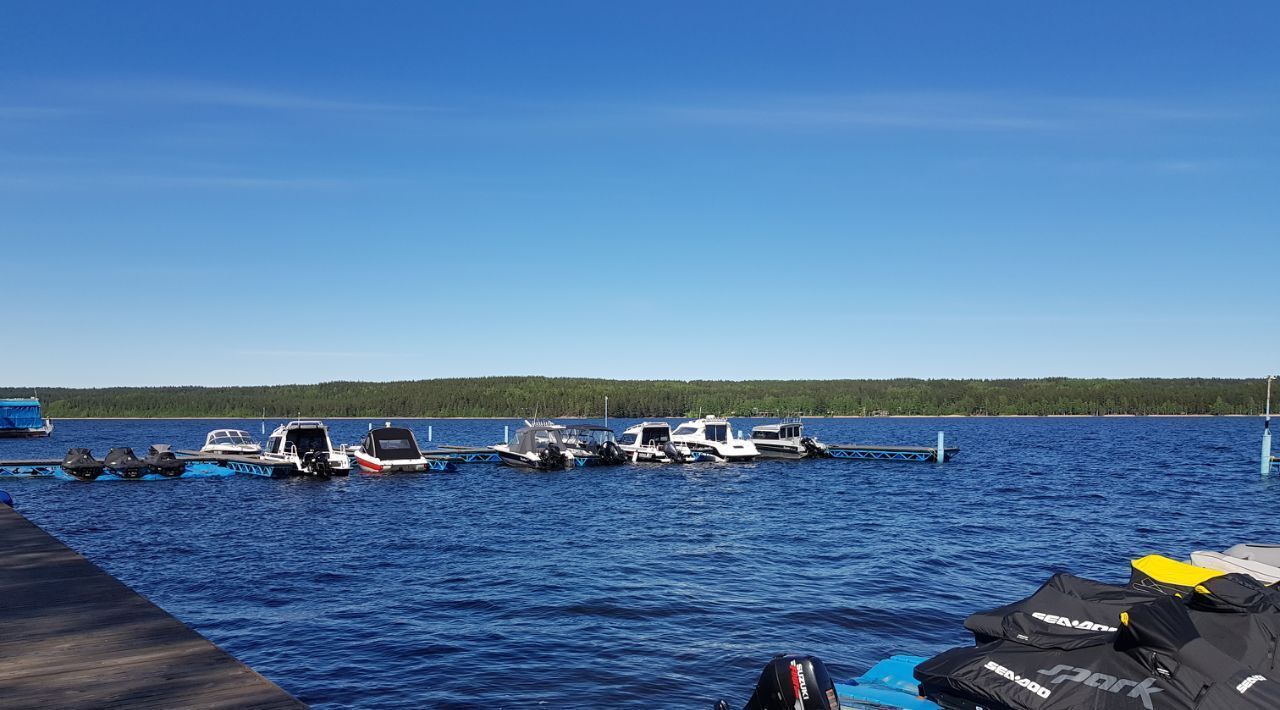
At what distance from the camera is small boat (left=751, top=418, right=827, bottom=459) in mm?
67812

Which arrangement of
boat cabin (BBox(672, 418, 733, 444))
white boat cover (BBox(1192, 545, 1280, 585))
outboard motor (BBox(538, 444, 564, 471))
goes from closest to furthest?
white boat cover (BBox(1192, 545, 1280, 585))
outboard motor (BBox(538, 444, 564, 471))
boat cabin (BBox(672, 418, 733, 444))

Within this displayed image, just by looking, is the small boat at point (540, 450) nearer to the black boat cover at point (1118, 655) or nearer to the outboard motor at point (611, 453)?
the outboard motor at point (611, 453)

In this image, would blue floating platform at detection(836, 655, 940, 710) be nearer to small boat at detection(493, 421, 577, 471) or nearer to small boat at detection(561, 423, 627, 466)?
small boat at detection(493, 421, 577, 471)

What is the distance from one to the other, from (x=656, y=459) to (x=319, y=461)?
2166 centimetres

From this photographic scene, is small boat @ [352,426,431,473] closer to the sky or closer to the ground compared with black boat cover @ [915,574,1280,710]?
closer to the ground

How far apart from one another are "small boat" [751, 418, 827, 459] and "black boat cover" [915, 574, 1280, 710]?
56118 millimetres

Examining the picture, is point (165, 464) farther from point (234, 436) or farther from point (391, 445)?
point (234, 436)

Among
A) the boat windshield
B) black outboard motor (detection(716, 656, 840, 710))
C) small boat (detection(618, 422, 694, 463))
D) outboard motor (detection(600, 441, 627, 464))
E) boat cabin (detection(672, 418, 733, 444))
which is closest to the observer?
black outboard motor (detection(716, 656, 840, 710))

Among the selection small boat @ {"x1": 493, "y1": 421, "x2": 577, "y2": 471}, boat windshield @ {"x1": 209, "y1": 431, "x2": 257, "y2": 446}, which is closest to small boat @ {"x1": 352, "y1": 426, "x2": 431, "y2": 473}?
small boat @ {"x1": 493, "y1": 421, "x2": 577, "y2": 471}

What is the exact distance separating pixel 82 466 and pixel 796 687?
51598mm

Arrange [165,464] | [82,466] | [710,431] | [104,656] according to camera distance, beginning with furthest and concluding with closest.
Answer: [710,431]
[165,464]
[82,466]
[104,656]

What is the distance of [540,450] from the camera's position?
2312 inches

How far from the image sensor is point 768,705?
9172 millimetres

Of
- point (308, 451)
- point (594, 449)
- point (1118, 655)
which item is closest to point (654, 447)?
point (594, 449)
